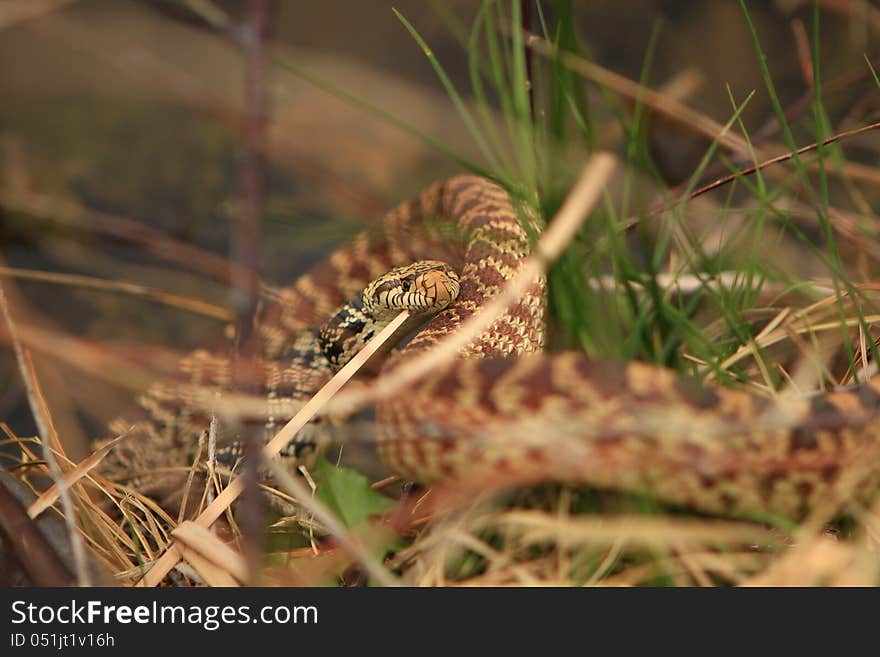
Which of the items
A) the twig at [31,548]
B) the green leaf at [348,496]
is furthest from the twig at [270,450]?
the twig at [31,548]

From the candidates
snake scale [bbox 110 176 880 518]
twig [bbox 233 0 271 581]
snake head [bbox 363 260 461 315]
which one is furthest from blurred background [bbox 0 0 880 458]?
twig [bbox 233 0 271 581]

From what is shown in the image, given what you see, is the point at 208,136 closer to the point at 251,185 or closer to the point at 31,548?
the point at 31,548

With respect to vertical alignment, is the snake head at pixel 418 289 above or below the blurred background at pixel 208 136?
below

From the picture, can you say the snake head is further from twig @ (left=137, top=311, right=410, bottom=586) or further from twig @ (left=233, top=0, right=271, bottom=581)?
twig @ (left=233, top=0, right=271, bottom=581)

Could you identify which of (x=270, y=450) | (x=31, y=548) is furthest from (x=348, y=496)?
(x=31, y=548)

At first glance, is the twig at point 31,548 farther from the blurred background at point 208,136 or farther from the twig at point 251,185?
the blurred background at point 208,136

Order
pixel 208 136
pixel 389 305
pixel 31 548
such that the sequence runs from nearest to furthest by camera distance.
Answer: pixel 31 548
pixel 389 305
pixel 208 136
